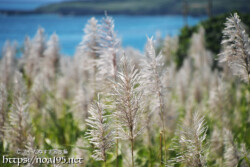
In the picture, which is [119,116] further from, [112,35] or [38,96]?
[38,96]

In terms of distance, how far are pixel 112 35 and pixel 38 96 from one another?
2046 mm

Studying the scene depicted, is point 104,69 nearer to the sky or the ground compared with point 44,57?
nearer to the ground

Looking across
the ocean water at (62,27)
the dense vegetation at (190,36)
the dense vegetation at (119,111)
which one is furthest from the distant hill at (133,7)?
the dense vegetation at (119,111)

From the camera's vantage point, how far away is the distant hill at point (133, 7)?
6482mm

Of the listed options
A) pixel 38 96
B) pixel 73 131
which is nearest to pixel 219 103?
pixel 73 131

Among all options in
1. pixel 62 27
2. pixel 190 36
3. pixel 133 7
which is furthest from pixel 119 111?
pixel 190 36

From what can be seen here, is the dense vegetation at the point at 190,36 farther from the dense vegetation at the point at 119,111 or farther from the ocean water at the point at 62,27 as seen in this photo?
the dense vegetation at the point at 119,111

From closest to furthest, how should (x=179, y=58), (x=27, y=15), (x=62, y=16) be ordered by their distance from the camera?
(x=27, y=15) → (x=62, y=16) → (x=179, y=58)

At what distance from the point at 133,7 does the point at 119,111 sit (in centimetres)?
709

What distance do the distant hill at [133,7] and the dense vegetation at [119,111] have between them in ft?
5.43

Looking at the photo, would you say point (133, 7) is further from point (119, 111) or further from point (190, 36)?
point (119, 111)

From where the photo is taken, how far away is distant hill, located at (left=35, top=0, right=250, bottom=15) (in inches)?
255

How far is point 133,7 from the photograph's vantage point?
27.2 feet

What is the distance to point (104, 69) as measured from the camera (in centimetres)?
246
